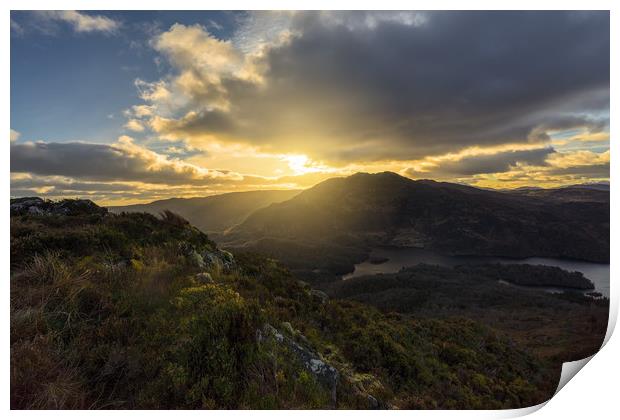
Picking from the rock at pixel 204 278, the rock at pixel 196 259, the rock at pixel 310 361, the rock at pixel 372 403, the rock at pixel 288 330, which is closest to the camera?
the rock at pixel 310 361

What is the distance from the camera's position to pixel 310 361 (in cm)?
470

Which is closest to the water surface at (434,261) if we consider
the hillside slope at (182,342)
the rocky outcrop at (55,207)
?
the rocky outcrop at (55,207)

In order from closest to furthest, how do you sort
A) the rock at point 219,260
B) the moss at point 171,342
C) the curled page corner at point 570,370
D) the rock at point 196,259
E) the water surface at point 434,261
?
the moss at point 171,342, the curled page corner at point 570,370, the rock at point 196,259, the rock at point 219,260, the water surface at point 434,261

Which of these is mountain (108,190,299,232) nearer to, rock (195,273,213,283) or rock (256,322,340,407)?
rock (195,273,213,283)

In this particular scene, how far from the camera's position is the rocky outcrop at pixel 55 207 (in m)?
8.83

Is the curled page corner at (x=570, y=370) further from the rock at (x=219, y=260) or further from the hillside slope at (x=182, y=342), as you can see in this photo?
the rock at (x=219, y=260)

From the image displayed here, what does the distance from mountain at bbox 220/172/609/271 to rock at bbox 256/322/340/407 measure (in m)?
121

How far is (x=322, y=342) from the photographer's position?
20.0ft

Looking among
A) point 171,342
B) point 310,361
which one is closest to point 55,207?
point 171,342

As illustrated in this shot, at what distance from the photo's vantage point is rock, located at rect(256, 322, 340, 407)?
4.59 metres

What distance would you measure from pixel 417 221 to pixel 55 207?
173816mm

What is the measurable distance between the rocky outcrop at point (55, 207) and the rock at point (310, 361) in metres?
7.14

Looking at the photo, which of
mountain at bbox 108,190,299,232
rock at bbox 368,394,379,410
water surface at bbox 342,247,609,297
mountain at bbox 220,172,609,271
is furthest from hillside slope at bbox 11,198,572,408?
mountain at bbox 220,172,609,271
